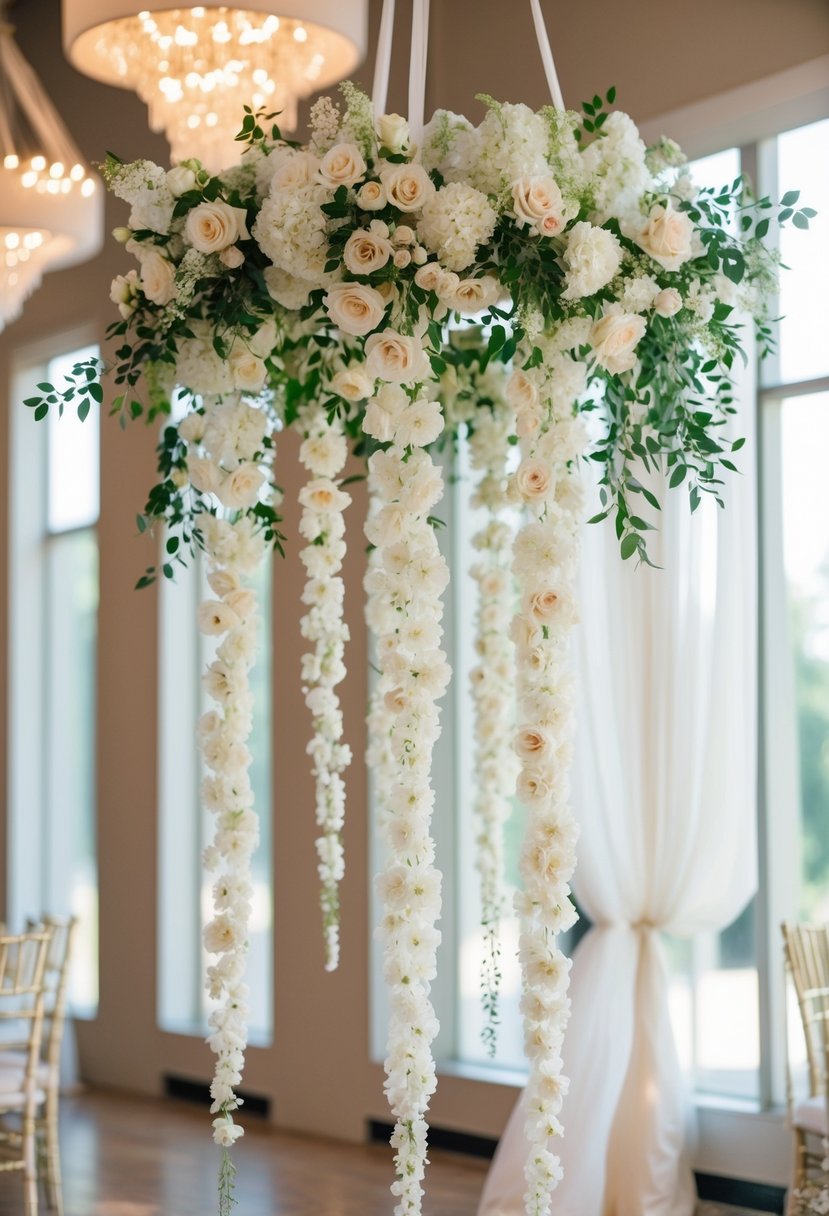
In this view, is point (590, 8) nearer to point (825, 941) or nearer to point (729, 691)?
point (729, 691)

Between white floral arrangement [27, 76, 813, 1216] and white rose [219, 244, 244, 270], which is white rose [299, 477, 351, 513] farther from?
white rose [219, 244, 244, 270]

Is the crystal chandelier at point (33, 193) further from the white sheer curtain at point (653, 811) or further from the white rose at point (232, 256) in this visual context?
the white rose at point (232, 256)

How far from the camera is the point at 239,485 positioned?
3209mm

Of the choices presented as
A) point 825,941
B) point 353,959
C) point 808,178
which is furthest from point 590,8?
point 353,959

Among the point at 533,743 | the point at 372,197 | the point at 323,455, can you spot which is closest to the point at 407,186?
the point at 372,197

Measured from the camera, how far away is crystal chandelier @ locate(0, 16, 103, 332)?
18.8ft

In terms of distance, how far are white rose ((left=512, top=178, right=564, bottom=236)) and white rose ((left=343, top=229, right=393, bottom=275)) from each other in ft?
0.81

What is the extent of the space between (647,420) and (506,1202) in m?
3.31

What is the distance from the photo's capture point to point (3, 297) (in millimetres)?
6109

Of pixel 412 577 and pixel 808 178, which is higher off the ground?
pixel 808 178

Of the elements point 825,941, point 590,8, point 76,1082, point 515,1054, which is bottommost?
point 76,1082

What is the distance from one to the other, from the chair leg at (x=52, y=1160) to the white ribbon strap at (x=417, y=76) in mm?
4123

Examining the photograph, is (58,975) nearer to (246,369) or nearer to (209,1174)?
(209,1174)

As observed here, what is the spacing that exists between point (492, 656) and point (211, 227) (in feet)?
7.94
